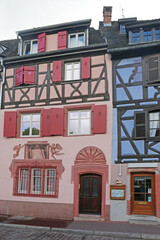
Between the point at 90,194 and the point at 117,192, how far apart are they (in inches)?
54.3

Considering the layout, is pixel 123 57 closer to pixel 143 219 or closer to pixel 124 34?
pixel 124 34

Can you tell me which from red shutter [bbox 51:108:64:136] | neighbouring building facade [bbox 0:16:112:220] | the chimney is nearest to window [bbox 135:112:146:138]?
neighbouring building facade [bbox 0:16:112:220]

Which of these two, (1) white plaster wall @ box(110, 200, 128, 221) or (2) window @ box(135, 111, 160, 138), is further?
(2) window @ box(135, 111, 160, 138)

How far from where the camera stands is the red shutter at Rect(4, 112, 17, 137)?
13766mm

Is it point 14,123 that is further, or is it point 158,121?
point 14,123

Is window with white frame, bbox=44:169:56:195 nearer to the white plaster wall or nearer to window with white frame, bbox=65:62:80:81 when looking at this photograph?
the white plaster wall

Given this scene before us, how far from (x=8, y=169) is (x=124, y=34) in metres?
9.85

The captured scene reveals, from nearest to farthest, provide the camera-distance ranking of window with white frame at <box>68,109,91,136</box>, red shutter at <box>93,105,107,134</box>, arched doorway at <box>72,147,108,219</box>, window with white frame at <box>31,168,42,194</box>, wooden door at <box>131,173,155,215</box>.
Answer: wooden door at <box>131,173,155,215</box>
arched doorway at <box>72,147,108,219</box>
red shutter at <box>93,105,107,134</box>
window with white frame at <box>68,109,91,136</box>
window with white frame at <box>31,168,42,194</box>

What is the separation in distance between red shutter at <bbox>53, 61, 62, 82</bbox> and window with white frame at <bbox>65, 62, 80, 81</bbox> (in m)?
0.36

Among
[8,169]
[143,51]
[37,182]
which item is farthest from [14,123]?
[143,51]

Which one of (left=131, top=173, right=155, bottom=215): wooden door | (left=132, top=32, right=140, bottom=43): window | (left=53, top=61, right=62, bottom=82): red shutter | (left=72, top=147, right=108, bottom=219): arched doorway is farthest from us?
(left=53, top=61, right=62, bottom=82): red shutter

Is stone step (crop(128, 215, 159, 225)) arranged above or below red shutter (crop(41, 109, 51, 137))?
below

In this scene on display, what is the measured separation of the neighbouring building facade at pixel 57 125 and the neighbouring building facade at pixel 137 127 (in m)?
0.44

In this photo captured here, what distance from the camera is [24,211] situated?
12.8 m
